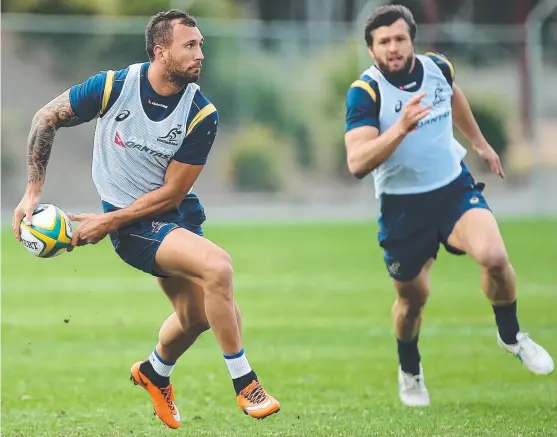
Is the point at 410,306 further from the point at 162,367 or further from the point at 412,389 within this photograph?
the point at 162,367


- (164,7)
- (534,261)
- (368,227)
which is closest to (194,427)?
(534,261)

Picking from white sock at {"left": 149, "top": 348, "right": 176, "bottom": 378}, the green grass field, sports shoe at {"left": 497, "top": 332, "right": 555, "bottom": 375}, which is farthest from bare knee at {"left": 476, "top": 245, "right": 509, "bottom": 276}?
white sock at {"left": 149, "top": 348, "right": 176, "bottom": 378}

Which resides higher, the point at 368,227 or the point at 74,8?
the point at 74,8

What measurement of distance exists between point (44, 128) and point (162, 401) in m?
1.94

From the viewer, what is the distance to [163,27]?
773cm

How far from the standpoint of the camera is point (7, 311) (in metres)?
14.7

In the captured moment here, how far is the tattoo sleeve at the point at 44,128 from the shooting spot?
777 cm

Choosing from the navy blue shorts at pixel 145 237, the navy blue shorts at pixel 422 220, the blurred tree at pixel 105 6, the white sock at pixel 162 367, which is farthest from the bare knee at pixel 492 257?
the blurred tree at pixel 105 6

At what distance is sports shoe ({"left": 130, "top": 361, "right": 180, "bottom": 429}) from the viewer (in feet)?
26.7

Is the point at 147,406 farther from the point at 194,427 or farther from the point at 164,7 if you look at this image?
the point at 164,7

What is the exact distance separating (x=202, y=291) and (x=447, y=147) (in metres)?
2.19

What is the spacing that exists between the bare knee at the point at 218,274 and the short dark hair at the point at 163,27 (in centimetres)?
137

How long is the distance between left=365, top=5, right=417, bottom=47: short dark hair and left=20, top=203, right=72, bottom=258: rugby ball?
2534 millimetres

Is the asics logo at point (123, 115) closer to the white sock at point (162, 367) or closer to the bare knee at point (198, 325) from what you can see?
the bare knee at point (198, 325)
